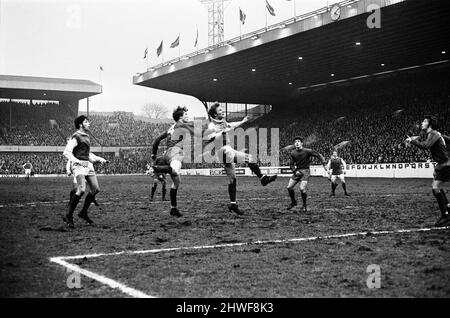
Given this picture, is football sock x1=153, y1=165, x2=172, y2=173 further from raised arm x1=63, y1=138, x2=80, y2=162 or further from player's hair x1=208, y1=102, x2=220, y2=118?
raised arm x1=63, y1=138, x2=80, y2=162

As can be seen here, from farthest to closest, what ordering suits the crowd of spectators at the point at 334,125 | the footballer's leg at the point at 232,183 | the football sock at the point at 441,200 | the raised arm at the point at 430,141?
the crowd of spectators at the point at 334,125, the footballer's leg at the point at 232,183, the raised arm at the point at 430,141, the football sock at the point at 441,200

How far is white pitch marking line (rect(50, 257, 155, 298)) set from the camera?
14.4 ft

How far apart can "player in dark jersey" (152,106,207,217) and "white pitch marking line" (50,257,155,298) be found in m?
4.63

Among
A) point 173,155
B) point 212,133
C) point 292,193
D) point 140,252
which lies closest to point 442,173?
point 292,193

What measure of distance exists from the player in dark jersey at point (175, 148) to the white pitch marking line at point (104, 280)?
4.63 m

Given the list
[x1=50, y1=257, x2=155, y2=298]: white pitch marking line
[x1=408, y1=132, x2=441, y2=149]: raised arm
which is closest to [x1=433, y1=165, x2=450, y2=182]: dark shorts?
[x1=408, y1=132, x2=441, y2=149]: raised arm

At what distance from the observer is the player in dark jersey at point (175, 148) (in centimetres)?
1048

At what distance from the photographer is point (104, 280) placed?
4891 millimetres

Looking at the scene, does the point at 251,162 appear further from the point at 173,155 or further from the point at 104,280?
the point at 104,280

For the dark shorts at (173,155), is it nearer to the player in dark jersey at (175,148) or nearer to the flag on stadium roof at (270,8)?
the player in dark jersey at (175,148)

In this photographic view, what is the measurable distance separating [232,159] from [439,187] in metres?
4.35

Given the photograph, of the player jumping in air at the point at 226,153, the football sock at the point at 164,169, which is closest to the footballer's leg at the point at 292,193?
the player jumping in air at the point at 226,153
